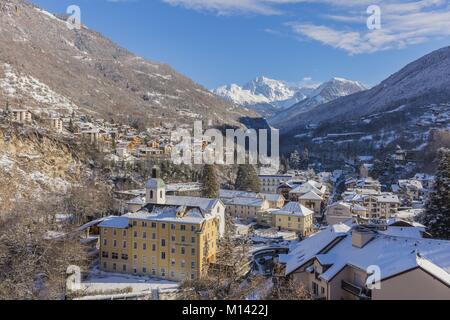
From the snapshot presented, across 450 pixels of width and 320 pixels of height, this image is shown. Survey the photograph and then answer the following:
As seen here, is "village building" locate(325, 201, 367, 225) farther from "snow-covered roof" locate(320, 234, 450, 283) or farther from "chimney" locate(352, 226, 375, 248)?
"snow-covered roof" locate(320, 234, 450, 283)

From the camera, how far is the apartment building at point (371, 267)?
16031 millimetres

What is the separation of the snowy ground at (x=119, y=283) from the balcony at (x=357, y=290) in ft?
45.6

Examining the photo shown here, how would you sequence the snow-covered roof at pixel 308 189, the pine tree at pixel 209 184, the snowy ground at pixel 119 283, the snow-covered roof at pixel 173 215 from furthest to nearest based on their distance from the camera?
the snow-covered roof at pixel 308 189, the pine tree at pixel 209 184, the snow-covered roof at pixel 173 215, the snowy ground at pixel 119 283

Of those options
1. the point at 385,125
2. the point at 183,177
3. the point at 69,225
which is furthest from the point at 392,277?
the point at 385,125

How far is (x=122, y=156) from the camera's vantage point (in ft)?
218

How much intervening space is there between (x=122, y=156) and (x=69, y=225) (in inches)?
1082

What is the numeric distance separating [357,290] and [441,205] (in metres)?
17.2

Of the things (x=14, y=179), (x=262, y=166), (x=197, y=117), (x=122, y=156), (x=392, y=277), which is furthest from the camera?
(x=197, y=117)

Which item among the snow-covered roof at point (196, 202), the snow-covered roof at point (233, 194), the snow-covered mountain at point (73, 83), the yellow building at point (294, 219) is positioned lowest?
the yellow building at point (294, 219)

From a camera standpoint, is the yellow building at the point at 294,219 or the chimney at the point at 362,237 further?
the yellow building at the point at 294,219

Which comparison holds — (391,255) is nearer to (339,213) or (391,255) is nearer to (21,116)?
(339,213)

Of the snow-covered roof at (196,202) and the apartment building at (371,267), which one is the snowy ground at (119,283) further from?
the apartment building at (371,267)

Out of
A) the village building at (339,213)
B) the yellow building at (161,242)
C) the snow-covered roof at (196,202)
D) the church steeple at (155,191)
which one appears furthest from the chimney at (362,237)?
the village building at (339,213)
